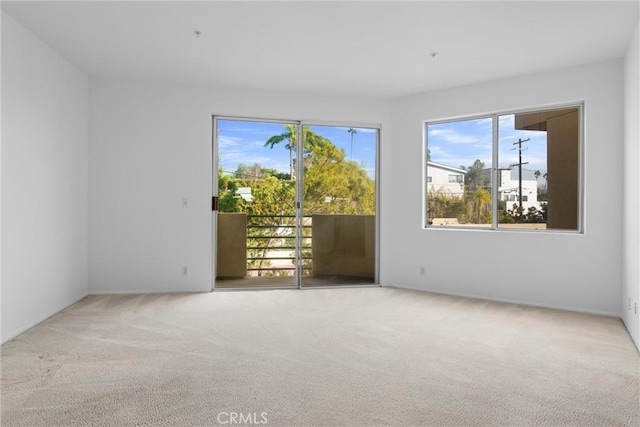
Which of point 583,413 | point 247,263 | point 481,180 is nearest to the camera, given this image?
point 583,413

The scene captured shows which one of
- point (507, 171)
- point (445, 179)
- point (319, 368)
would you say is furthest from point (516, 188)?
point (319, 368)

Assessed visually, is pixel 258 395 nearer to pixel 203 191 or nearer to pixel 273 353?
pixel 273 353

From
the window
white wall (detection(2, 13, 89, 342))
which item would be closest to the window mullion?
the window

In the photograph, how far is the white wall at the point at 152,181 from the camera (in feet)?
15.5

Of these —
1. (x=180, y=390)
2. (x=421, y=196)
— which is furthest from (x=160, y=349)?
(x=421, y=196)

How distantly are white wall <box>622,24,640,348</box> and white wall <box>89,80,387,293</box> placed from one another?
3782 millimetres

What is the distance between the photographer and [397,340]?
318 centimetres

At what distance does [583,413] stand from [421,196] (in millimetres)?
3389

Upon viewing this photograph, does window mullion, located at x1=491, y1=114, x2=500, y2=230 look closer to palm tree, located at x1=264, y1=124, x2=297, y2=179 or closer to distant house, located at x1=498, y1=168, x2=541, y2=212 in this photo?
distant house, located at x1=498, y1=168, x2=541, y2=212

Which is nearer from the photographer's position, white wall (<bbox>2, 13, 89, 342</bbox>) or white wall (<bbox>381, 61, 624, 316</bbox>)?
white wall (<bbox>2, 13, 89, 342</bbox>)

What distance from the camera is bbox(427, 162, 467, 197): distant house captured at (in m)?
5.03

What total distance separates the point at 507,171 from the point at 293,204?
8.60ft

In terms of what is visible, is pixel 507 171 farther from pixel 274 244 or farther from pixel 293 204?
pixel 274 244

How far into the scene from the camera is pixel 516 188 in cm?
463
